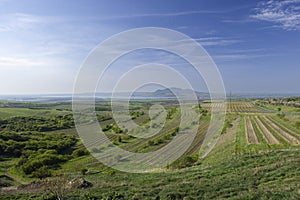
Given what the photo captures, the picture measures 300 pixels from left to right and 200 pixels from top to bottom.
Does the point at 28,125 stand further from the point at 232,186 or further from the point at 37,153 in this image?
the point at 232,186

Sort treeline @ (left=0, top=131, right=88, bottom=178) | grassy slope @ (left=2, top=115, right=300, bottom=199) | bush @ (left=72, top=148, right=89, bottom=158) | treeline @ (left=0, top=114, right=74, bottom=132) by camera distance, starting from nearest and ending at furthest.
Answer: grassy slope @ (left=2, top=115, right=300, bottom=199) → treeline @ (left=0, top=131, right=88, bottom=178) → bush @ (left=72, top=148, right=89, bottom=158) → treeline @ (left=0, top=114, right=74, bottom=132)

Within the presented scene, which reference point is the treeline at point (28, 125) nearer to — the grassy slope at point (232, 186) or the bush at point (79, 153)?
the bush at point (79, 153)

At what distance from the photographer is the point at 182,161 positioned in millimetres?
21312

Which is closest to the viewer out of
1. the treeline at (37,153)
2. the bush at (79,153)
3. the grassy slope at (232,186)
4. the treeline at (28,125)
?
the grassy slope at (232,186)

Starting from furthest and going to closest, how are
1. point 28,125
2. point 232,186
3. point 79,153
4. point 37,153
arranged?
point 28,125 < point 37,153 < point 79,153 < point 232,186

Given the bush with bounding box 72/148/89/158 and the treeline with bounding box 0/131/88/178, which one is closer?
the treeline with bounding box 0/131/88/178

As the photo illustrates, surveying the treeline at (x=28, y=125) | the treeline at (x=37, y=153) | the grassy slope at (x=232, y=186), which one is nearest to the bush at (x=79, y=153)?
the treeline at (x=37, y=153)

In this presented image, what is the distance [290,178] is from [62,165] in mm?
26185

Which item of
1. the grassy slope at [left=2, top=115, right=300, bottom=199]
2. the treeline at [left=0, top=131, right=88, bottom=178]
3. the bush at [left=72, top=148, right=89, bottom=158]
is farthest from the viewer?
the bush at [left=72, top=148, right=89, bottom=158]

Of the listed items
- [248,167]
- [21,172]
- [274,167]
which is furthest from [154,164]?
[21,172]

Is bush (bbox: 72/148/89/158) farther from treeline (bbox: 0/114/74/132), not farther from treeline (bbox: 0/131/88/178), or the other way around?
treeline (bbox: 0/114/74/132)

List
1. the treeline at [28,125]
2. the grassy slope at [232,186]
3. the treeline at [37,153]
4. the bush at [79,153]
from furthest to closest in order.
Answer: the treeline at [28,125] → the bush at [79,153] → the treeline at [37,153] → the grassy slope at [232,186]

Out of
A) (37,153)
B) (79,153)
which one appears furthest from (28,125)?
(79,153)

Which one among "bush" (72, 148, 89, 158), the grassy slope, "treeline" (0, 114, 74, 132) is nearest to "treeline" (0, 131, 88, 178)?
"bush" (72, 148, 89, 158)
